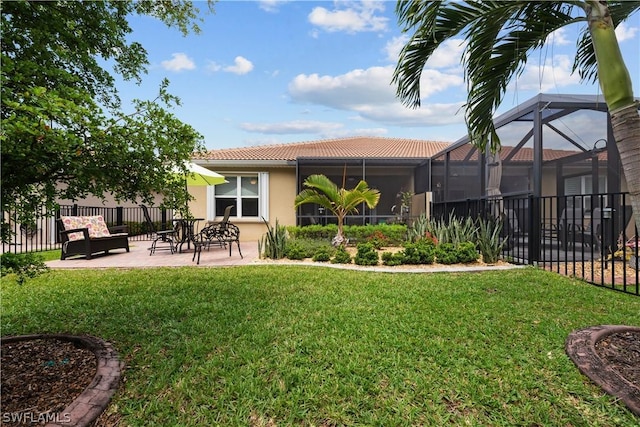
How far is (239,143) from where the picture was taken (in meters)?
17.2

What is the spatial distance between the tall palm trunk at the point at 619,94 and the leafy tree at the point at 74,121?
319 cm

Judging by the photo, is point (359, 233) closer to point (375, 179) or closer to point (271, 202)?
point (271, 202)

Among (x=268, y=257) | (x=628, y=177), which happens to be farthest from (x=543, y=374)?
(x=268, y=257)

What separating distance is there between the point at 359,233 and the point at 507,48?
25.3ft

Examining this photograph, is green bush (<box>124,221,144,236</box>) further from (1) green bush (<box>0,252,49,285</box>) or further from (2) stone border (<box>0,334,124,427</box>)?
(1) green bush (<box>0,252,49,285</box>)

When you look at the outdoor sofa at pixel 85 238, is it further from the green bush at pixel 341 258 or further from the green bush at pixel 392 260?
the green bush at pixel 392 260

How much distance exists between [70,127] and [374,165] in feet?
42.7

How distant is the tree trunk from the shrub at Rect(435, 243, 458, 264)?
509 centimetres

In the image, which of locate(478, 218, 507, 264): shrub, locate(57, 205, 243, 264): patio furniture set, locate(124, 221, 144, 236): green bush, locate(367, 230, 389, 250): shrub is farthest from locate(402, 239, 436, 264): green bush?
locate(124, 221, 144, 236): green bush

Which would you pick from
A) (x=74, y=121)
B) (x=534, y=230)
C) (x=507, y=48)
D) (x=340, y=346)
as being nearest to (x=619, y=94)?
(x=507, y=48)

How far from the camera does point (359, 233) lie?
36.8 feet

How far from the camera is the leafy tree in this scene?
199 centimetres

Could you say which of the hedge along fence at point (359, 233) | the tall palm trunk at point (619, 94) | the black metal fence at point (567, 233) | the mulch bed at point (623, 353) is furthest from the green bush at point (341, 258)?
the tall palm trunk at point (619, 94)

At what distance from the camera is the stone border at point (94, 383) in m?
2.21
